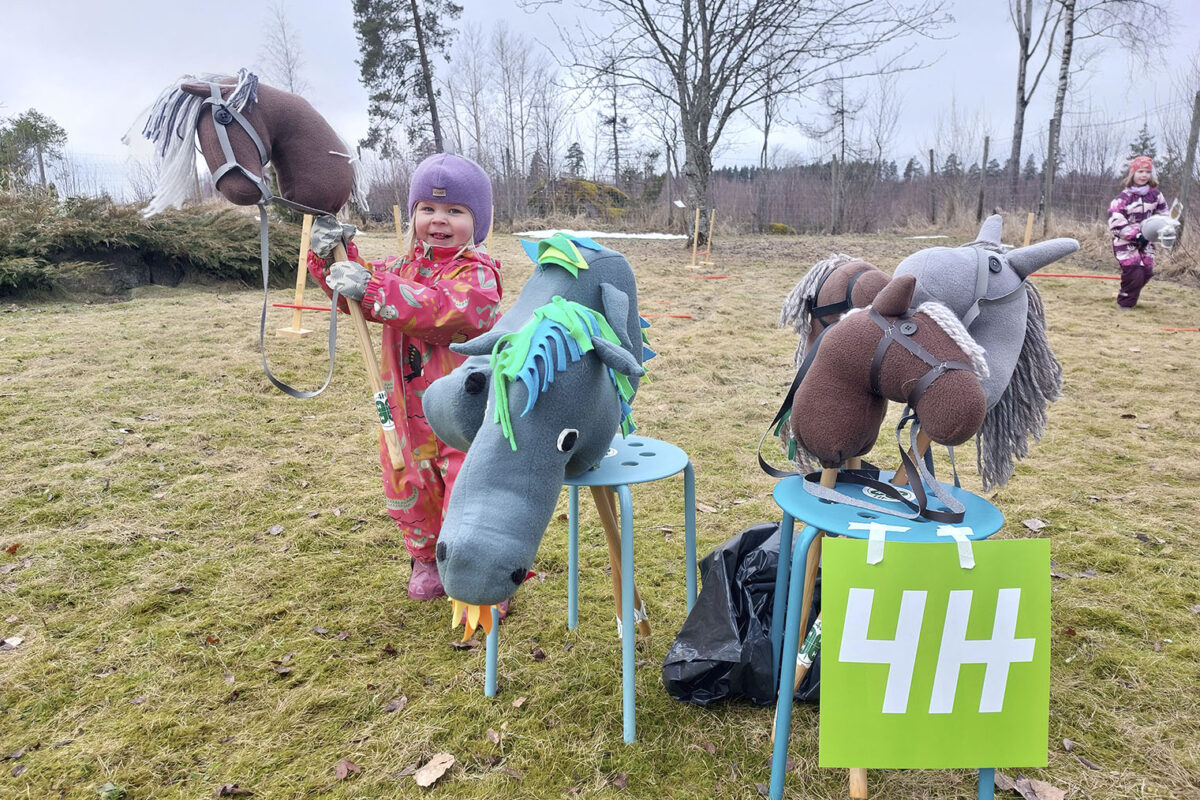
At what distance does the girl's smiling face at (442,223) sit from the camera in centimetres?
231

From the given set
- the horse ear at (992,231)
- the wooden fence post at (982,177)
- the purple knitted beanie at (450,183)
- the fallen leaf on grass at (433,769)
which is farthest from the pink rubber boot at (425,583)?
the wooden fence post at (982,177)

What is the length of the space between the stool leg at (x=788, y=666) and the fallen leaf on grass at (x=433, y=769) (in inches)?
34.2

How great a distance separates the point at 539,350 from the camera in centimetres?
152

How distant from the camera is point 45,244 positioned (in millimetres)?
7582

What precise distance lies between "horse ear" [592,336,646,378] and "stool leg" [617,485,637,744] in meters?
0.40

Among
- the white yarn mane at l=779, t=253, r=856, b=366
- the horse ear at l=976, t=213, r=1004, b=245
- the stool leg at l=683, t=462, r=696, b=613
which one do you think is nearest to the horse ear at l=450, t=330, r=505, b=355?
the stool leg at l=683, t=462, r=696, b=613

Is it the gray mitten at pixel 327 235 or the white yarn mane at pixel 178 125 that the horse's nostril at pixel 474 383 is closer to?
the gray mitten at pixel 327 235

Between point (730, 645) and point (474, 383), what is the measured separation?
1106 mm

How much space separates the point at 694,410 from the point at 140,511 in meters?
3.36

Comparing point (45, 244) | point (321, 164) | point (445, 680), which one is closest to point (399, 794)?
point (445, 680)

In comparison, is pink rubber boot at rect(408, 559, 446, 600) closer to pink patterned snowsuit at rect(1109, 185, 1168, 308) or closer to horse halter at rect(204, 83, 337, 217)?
horse halter at rect(204, 83, 337, 217)

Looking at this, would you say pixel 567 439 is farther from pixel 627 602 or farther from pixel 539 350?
pixel 627 602

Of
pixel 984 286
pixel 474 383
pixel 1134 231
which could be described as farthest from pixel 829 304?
pixel 1134 231

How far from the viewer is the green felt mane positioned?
1513mm
